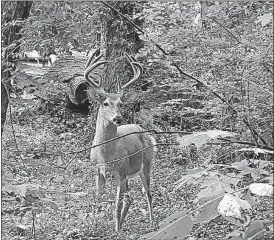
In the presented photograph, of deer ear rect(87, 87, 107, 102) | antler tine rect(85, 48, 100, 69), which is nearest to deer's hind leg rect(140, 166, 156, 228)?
deer ear rect(87, 87, 107, 102)

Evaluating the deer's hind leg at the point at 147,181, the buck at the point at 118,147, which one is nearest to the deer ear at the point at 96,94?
the buck at the point at 118,147

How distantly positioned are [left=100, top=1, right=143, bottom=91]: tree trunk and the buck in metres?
0.03

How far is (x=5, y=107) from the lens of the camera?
1.53 metres

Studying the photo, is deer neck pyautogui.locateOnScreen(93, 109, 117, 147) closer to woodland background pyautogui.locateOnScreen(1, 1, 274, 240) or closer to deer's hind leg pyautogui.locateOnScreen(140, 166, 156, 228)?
woodland background pyautogui.locateOnScreen(1, 1, 274, 240)

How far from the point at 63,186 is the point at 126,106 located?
338mm

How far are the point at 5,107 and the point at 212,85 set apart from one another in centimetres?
63

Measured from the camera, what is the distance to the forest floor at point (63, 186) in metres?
1.46

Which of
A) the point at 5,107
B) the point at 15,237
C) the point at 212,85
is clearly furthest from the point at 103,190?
the point at 212,85

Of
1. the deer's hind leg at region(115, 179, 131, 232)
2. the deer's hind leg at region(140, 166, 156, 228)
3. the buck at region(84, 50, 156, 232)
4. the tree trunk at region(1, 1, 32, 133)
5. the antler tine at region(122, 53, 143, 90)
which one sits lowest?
the deer's hind leg at region(115, 179, 131, 232)

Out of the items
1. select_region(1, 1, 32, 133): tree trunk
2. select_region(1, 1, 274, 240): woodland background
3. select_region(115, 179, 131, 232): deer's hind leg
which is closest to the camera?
select_region(1, 1, 274, 240): woodland background

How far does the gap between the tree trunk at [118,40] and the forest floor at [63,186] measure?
192 mm

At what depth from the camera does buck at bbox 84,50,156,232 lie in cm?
167

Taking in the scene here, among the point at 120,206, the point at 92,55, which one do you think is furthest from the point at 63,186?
the point at 92,55

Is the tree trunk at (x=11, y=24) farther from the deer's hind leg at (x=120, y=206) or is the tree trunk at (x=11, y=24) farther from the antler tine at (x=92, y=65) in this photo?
the deer's hind leg at (x=120, y=206)
